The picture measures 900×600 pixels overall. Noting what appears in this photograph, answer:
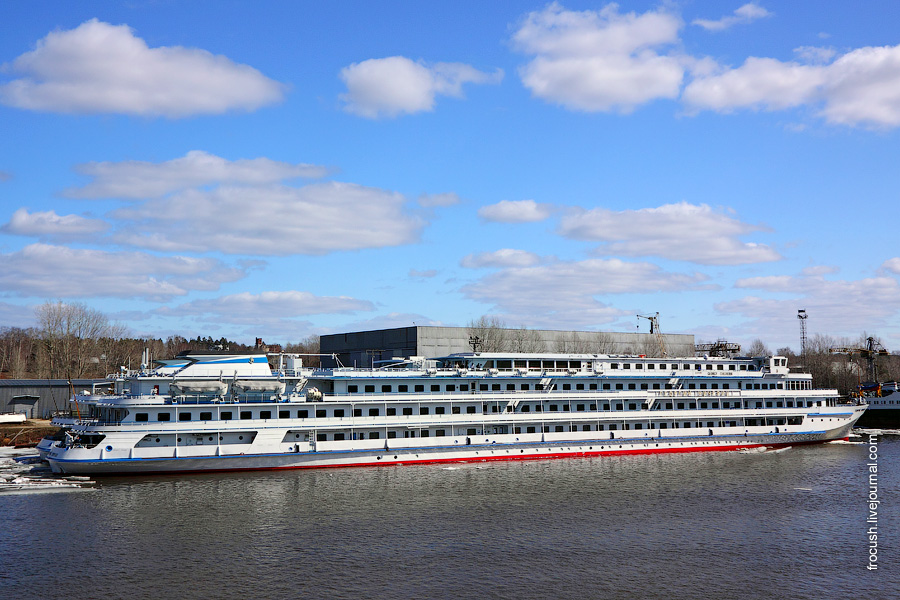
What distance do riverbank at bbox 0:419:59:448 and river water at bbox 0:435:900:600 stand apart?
79.7 ft

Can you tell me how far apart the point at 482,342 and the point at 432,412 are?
42381mm

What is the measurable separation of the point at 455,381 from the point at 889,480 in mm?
28660

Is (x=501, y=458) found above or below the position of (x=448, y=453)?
below

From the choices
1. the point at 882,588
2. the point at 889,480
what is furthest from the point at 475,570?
the point at 889,480

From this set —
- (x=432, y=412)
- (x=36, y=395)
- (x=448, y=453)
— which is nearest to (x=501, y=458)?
(x=448, y=453)

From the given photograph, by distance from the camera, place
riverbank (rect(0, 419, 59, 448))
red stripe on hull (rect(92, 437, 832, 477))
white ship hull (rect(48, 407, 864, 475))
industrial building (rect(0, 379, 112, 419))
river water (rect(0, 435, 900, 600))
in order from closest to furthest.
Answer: river water (rect(0, 435, 900, 600)), white ship hull (rect(48, 407, 864, 475)), red stripe on hull (rect(92, 437, 832, 477)), riverbank (rect(0, 419, 59, 448)), industrial building (rect(0, 379, 112, 419))

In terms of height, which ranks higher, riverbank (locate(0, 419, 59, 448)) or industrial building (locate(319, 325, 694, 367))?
industrial building (locate(319, 325, 694, 367))

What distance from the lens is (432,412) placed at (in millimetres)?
49938

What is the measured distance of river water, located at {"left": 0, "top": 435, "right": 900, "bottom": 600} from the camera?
24328 millimetres

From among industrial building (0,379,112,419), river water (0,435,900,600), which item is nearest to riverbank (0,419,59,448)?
industrial building (0,379,112,419)

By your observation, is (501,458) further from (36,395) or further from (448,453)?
(36,395)

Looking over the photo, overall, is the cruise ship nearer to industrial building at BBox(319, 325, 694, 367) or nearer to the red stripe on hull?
the red stripe on hull

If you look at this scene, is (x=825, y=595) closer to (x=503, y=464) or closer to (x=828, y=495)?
(x=828, y=495)

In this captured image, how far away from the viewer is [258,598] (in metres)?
23.1
